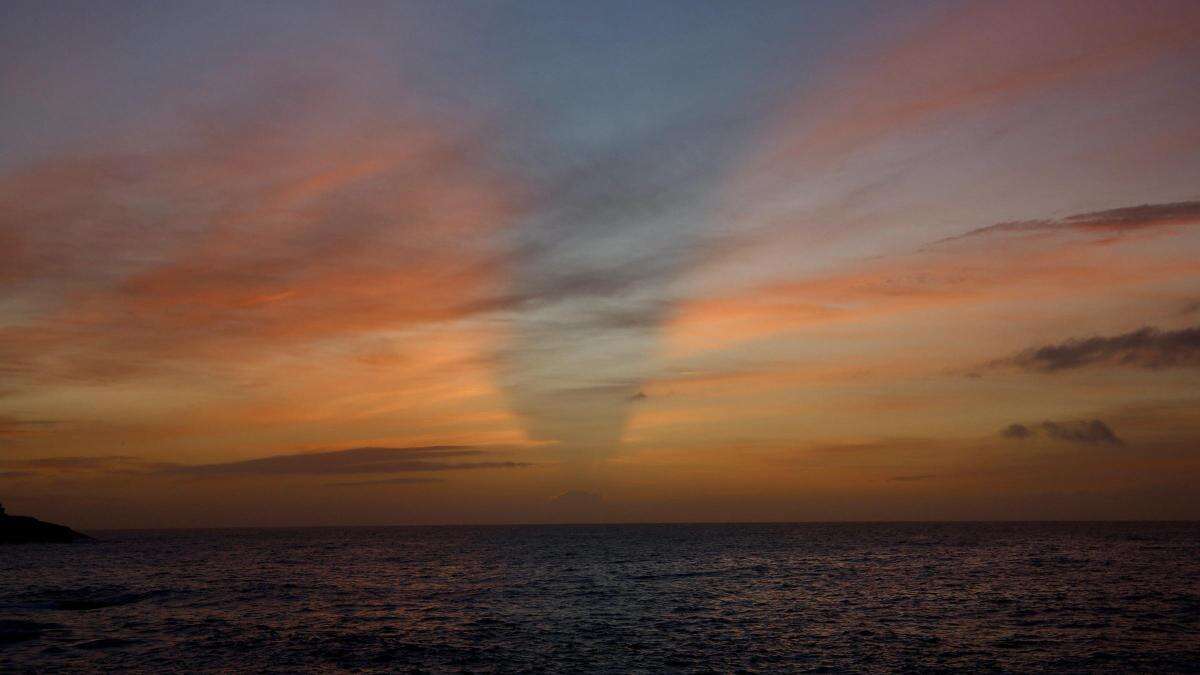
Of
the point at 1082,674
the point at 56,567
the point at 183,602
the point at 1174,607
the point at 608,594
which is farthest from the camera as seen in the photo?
the point at 56,567

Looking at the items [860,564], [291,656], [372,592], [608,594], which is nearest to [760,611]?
[608,594]

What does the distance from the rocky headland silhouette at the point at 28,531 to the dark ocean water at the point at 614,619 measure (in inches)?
3278

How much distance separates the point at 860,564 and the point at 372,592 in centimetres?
5919

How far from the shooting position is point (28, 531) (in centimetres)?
15950

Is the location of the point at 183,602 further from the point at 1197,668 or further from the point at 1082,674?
the point at 1197,668

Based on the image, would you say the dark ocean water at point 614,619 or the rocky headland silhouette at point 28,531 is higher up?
the dark ocean water at point 614,619

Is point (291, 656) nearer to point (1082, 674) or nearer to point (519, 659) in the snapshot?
point (519, 659)

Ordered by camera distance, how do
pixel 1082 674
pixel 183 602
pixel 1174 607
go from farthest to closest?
pixel 183 602 < pixel 1174 607 < pixel 1082 674

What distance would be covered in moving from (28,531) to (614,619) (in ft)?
532

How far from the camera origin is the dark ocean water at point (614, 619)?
1447 inches

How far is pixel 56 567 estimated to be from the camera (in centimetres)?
9519

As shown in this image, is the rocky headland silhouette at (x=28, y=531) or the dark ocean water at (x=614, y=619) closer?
the dark ocean water at (x=614, y=619)

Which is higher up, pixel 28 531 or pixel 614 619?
pixel 614 619

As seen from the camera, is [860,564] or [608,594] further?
[860,564]
